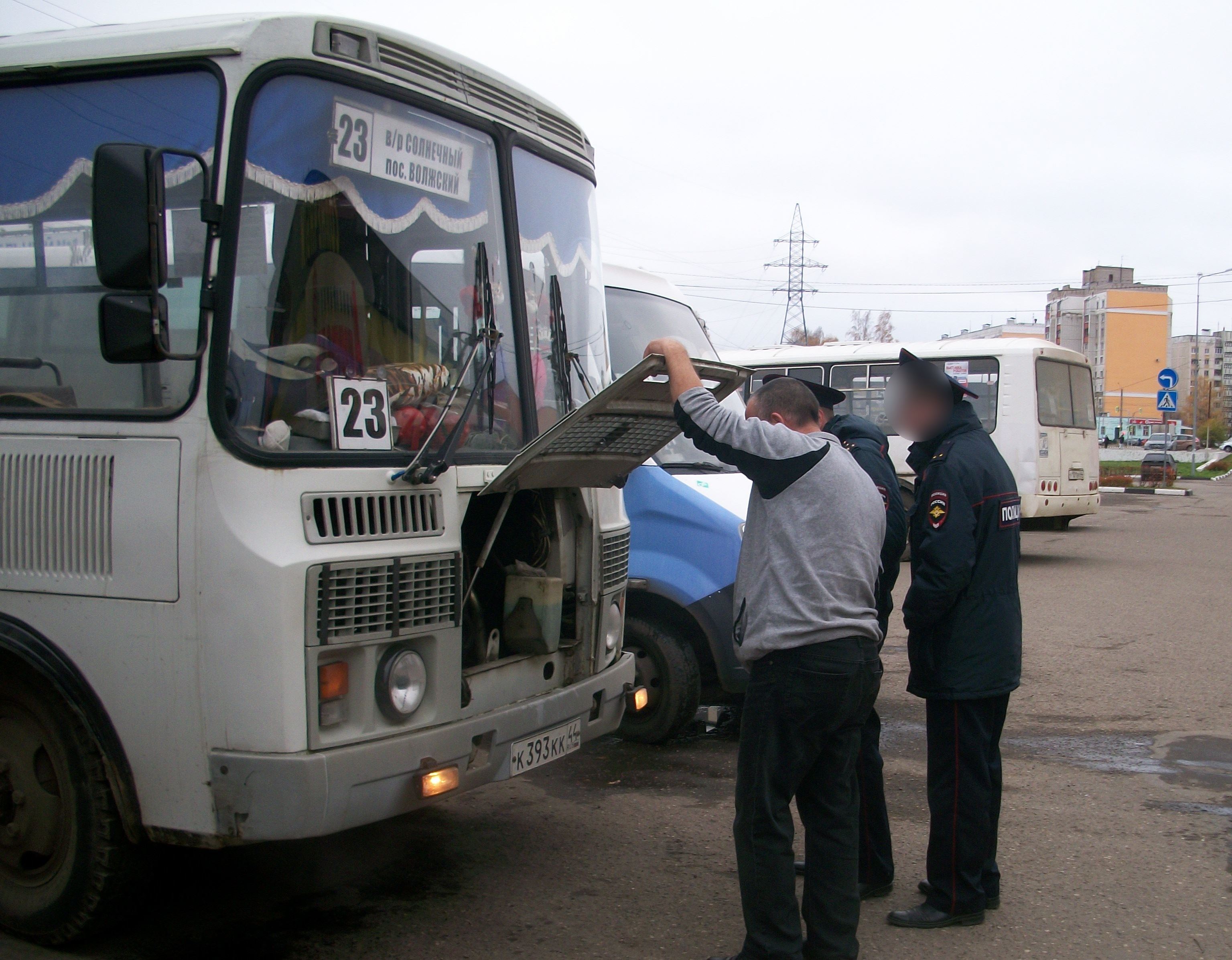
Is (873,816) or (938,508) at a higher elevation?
(938,508)

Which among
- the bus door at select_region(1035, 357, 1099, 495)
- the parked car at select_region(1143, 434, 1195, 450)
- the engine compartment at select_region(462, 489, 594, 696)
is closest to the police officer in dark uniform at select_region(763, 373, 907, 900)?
the engine compartment at select_region(462, 489, 594, 696)

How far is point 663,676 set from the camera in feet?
19.8

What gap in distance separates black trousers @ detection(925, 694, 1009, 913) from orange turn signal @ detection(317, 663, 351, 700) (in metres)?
2.05

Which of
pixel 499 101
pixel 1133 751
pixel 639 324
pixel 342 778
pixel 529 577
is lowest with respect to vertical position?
pixel 1133 751

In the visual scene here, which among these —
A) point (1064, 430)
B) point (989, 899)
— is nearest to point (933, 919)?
point (989, 899)

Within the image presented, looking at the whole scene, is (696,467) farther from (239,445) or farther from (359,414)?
(239,445)

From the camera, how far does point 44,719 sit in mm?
3627

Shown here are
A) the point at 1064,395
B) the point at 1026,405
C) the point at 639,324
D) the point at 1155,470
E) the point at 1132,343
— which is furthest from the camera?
the point at 1132,343

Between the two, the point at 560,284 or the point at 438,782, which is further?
the point at 560,284

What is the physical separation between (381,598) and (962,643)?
6.67 ft

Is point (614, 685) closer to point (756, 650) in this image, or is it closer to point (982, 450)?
point (756, 650)

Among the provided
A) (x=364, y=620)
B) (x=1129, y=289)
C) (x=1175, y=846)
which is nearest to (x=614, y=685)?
(x=364, y=620)

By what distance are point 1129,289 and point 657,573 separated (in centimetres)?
12215

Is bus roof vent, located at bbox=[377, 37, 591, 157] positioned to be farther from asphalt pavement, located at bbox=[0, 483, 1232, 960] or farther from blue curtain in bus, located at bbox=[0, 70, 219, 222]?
asphalt pavement, located at bbox=[0, 483, 1232, 960]
